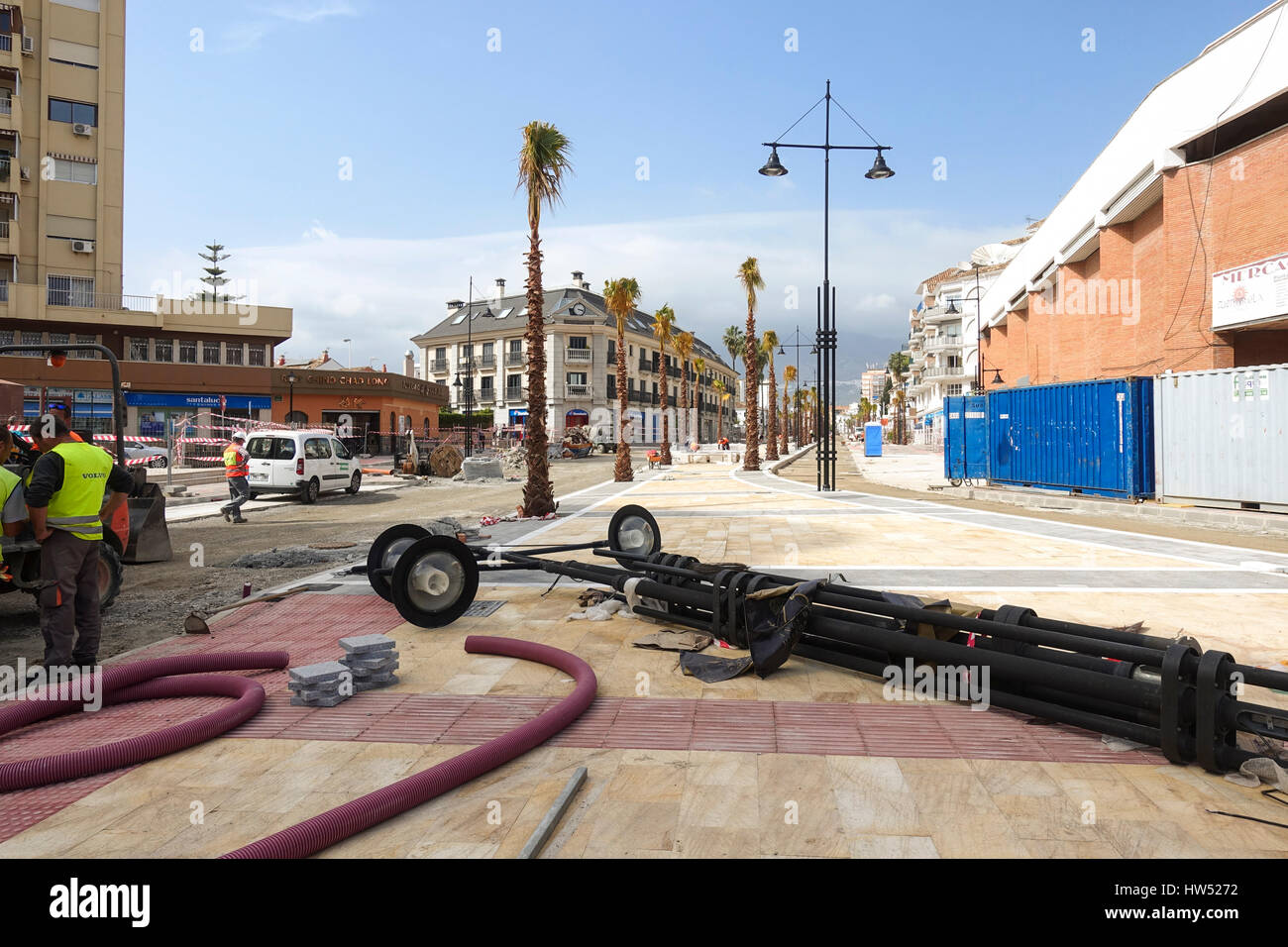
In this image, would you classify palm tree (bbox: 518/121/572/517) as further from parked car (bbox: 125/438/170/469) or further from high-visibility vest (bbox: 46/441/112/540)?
parked car (bbox: 125/438/170/469)

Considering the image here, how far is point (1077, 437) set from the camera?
57.4 feet

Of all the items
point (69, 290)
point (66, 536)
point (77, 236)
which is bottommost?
point (66, 536)

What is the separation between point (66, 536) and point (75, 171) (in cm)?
4664

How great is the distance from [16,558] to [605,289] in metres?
31.7

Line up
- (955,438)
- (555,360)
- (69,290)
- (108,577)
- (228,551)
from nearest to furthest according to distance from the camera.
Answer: (108,577) < (228,551) < (955,438) < (69,290) < (555,360)

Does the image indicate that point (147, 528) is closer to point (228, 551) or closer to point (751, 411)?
point (228, 551)

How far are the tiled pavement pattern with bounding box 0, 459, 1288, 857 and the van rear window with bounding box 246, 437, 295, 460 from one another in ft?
49.9

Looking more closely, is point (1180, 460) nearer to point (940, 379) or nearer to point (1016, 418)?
point (1016, 418)

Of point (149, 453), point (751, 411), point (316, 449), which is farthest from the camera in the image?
point (751, 411)

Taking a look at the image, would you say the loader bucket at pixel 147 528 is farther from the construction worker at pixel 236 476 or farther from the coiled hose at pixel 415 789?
the coiled hose at pixel 415 789

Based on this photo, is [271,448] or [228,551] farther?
[271,448]

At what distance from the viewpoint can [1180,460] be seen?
14.9 meters

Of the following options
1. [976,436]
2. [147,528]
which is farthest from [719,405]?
[147,528]

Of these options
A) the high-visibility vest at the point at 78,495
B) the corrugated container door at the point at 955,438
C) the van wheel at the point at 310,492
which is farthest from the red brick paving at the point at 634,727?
the corrugated container door at the point at 955,438
